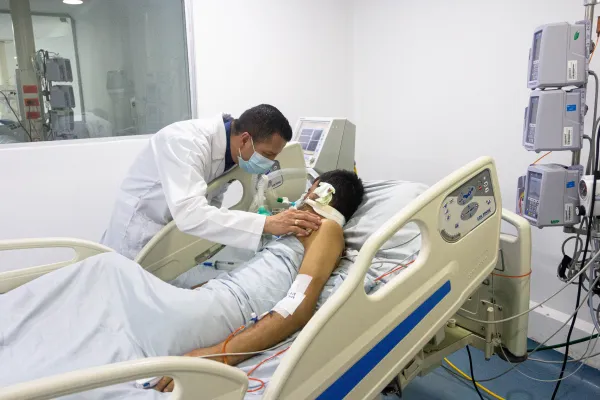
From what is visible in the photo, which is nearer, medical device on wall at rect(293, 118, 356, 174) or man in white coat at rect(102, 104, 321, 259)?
man in white coat at rect(102, 104, 321, 259)

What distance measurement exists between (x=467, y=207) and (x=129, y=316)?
1.18 meters

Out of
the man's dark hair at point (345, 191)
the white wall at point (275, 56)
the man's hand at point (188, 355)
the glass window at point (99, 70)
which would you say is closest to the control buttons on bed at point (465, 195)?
the man's dark hair at point (345, 191)

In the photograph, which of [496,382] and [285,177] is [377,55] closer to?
[285,177]

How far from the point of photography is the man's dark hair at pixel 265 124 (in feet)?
6.05

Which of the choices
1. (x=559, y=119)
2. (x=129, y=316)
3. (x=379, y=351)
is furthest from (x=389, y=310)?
(x=559, y=119)

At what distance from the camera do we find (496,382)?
2238mm

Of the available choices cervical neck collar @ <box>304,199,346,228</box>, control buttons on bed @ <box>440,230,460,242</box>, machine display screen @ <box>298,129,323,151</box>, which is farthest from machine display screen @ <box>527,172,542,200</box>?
machine display screen @ <box>298,129,323,151</box>

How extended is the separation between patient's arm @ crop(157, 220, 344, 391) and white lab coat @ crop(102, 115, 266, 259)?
29cm

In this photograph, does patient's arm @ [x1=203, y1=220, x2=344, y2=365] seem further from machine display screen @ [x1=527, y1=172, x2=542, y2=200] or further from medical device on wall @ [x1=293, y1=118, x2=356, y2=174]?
machine display screen @ [x1=527, y1=172, x2=542, y2=200]

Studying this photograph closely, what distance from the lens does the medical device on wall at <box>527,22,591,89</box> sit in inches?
69.2

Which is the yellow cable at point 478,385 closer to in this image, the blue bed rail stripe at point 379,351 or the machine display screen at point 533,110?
the blue bed rail stripe at point 379,351

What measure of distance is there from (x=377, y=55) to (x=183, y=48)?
152cm

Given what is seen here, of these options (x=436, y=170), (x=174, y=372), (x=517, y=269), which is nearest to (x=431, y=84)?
(x=436, y=170)

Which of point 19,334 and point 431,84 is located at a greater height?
point 431,84
